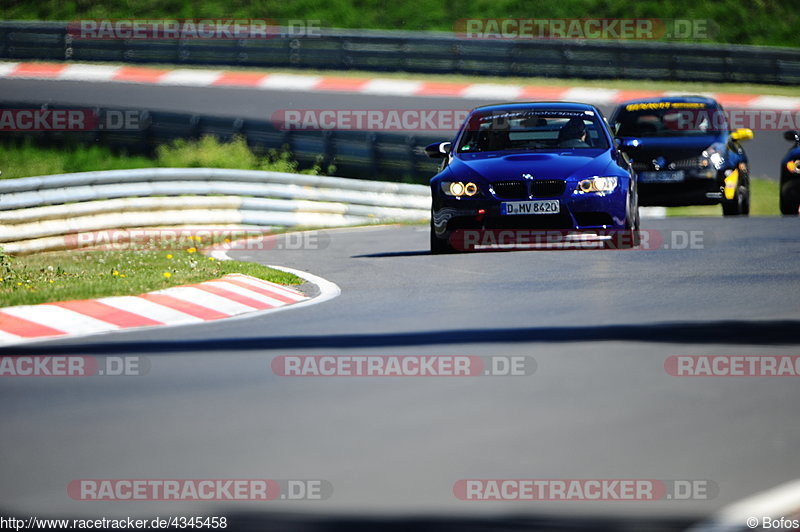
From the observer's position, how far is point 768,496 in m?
4.89

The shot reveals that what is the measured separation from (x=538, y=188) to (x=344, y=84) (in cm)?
1915

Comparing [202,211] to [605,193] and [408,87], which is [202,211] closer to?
[605,193]

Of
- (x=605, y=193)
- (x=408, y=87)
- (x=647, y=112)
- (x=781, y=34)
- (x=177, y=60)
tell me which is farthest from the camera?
(x=781, y=34)

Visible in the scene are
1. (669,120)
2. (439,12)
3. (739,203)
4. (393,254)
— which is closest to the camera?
(393,254)

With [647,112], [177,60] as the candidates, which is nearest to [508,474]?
[647,112]

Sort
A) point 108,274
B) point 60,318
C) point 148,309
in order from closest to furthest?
1. point 60,318
2. point 148,309
3. point 108,274

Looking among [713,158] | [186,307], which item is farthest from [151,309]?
[713,158]

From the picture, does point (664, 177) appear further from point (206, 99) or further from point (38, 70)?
point (38, 70)

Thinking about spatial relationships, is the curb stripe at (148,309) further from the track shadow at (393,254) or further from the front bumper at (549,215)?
the track shadow at (393,254)

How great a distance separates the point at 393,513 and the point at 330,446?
1.01m

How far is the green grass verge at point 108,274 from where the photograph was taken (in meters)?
10.8

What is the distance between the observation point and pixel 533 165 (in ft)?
42.6

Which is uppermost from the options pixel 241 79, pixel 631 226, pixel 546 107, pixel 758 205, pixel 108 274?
pixel 546 107

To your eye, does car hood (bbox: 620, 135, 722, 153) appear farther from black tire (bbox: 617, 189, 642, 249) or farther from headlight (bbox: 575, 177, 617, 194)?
headlight (bbox: 575, 177, 617, 194)
